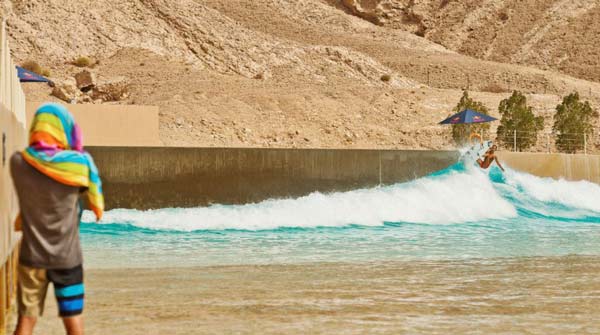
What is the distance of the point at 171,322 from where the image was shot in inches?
276

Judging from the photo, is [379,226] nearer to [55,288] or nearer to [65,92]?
[55,288]

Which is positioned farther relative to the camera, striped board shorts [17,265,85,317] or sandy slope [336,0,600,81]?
sandy slope [336,0,600,81]

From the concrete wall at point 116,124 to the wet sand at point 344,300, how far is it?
61.1ft

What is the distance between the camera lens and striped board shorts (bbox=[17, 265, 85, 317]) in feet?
15.8

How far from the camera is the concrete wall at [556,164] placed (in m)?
27.8

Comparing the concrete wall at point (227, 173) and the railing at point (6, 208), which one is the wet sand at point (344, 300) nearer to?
the railing at point (6, 208)

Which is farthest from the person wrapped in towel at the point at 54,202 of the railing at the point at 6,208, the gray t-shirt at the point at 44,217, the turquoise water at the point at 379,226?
the turquoise water at the point at 379,226

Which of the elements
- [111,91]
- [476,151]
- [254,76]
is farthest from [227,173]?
[254,76]

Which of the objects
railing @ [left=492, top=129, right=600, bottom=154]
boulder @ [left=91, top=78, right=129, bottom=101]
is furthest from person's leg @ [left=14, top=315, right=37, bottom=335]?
boulder @ [left=91, top=78, right=129, bottom=101]

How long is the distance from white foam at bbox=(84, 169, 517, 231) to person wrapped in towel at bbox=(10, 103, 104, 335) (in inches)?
579

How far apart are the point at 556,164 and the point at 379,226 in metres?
9.38

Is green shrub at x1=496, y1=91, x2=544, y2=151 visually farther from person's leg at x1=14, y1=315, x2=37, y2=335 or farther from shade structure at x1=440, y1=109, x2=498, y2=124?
person's leg at x1=14, y1=315, x2=37, y2=335

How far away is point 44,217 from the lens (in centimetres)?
479

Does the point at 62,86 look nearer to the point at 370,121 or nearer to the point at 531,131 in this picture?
the point at 370,121
